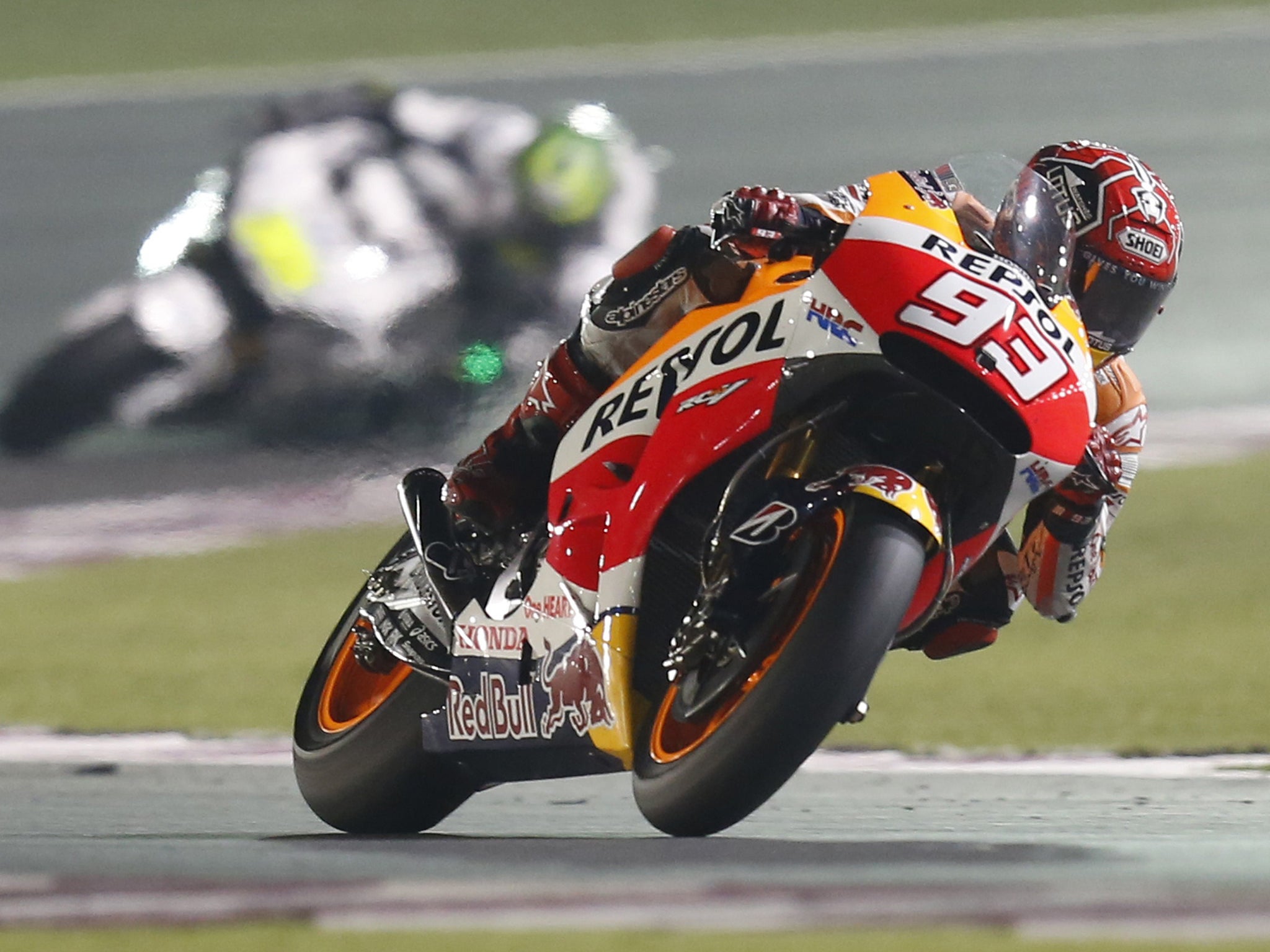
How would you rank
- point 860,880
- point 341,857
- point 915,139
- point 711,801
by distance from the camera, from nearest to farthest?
point 860,880, point 711,801, point 341,857, point 915,139

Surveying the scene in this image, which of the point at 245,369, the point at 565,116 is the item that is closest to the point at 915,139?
the point at 565,116

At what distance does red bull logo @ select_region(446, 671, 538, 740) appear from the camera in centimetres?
366

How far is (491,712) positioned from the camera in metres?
3.74

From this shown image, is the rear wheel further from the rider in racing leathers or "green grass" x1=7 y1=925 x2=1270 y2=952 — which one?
"green grass" x1=7 y1=925 x2=1270 y2=952

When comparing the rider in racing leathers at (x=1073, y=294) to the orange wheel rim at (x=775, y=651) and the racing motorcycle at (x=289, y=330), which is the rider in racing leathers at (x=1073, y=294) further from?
the racing motorcycle at (x=289, y=330)

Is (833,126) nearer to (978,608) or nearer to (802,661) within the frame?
(978,608)

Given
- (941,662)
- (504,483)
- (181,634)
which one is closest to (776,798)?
(504,483)

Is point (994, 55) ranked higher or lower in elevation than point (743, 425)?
lower

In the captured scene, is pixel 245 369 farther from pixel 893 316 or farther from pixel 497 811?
pixel 893 316

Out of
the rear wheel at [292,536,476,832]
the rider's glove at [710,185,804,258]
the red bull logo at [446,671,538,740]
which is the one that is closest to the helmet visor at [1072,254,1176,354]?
the rider's glove at [710,185,804,258]

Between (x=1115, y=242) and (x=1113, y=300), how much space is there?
0.10m

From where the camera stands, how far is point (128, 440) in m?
8.20

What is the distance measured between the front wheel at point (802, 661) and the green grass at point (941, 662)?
271cm

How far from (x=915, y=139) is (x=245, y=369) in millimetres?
3252
